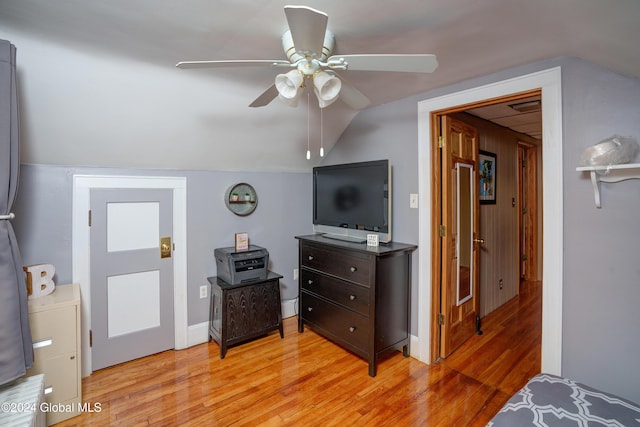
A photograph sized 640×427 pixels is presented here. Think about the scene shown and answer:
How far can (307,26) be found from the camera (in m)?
1.11

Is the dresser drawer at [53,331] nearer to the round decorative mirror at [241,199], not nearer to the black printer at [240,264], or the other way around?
the black printer at [240,264]

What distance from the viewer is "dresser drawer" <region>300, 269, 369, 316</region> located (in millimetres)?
2484

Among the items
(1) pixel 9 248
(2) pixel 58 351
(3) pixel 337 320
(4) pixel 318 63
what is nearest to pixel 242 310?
(3) pixel 337 320

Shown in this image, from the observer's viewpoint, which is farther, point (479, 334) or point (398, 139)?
point (479, 334)

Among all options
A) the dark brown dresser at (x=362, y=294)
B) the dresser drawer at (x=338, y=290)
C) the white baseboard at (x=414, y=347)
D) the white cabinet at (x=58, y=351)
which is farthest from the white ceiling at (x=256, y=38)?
the white baseboard at (x=414, y=347)

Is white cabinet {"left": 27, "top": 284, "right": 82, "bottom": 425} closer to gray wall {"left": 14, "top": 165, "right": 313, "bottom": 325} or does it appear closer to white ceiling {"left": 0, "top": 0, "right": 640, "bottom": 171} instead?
gray wall {"left": 14, "top": 165, "right": 313, "bottom": 325}

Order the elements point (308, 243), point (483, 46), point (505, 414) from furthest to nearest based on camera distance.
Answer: point (308, 243)
point (483, 46)
point (505, 414)

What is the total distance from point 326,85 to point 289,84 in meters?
0.17

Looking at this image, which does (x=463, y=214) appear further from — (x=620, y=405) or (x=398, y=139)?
(x=620, y=405)

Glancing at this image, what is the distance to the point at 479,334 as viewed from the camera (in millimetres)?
3098

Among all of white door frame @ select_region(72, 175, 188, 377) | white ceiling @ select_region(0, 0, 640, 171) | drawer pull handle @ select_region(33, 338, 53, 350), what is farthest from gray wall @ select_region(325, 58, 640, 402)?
drawer pull handle @ select_region(33, 338, 53, 350)

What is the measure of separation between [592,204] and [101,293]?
3384mm

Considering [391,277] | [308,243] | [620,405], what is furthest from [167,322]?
[620,405]

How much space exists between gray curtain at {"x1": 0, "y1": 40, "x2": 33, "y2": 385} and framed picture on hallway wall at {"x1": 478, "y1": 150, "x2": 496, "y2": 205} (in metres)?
3.71
